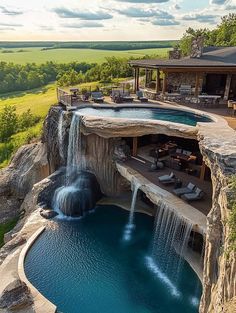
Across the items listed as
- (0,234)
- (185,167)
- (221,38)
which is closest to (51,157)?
(0,234)

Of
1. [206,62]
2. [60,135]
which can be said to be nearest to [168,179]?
[60,135]

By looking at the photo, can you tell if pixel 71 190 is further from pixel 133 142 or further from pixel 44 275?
pixel 44 275

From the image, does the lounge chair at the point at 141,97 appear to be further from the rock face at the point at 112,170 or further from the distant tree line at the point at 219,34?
the distant tree line at the point at 219,34

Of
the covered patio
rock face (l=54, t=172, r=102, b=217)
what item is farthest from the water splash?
the covered patio

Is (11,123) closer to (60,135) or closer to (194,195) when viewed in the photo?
(60,135)

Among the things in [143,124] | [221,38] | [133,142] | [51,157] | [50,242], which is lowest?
[50,242]

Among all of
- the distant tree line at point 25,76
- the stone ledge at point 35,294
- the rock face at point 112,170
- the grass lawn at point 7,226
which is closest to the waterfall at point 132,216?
the rock face at point 112,170

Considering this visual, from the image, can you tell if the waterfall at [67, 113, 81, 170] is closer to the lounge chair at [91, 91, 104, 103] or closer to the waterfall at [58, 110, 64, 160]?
the waterfall at [58, 110, 64, 160]
